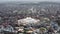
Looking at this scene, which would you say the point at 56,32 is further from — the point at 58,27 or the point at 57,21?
the point at 57,21

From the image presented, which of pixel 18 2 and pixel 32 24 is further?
pixel 18 2

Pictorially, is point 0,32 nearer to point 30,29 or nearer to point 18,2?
point 30,29

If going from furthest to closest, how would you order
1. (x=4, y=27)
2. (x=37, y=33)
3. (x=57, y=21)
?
1. (x=57, y=21)
2. (x=4, y=27)
3. (x=37, y=33)

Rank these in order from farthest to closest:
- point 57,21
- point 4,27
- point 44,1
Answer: point 44,1
point 57,21
point 4,27

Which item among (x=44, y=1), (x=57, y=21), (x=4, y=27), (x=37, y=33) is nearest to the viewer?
(x=37, y=33)

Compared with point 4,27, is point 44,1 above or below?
above

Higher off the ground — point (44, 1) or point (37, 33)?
point (44, 1)

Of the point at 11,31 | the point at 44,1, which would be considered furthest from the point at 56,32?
the point at 44,1

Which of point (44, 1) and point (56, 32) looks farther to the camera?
point (44, 1)

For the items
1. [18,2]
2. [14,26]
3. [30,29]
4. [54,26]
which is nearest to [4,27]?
[14,26]
